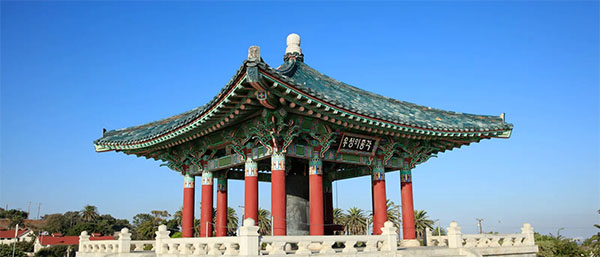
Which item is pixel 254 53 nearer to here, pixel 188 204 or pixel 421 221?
pixel 188 204

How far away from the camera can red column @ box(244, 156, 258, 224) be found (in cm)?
1567

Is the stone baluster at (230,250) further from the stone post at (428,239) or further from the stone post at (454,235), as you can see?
the stone post at (428,239)

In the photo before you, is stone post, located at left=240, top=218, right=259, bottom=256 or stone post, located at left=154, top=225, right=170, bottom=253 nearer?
stone post, located at left=240, top=218, right=259, bottom=256

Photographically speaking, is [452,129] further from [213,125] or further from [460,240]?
[213,125]

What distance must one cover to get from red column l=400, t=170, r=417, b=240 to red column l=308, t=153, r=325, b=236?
4.26m

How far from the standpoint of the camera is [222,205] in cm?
2044

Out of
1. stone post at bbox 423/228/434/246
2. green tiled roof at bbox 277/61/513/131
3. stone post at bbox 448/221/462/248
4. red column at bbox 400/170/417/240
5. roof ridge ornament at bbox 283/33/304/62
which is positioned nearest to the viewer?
stone post at bbox 448/221/462/248

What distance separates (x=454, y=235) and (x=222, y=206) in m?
9.35

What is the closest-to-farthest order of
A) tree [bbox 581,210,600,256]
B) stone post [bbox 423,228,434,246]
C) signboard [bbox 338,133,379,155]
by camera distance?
signboard [bbox 338,133,379,155]
stone post [bbox 423,228,434,246]
tree [bbox 581,210,600,256]

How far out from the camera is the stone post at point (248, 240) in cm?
1154

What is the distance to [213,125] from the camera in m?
15.8

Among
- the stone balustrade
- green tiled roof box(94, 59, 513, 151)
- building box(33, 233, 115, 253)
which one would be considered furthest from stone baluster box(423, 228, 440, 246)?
building box(33, 233, 115, 253)

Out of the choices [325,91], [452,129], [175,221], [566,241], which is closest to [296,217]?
[325,91]

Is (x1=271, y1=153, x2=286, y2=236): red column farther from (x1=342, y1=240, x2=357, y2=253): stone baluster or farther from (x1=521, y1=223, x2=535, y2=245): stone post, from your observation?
(x1=521, y1=223, x2=535, y2=245): stone post
